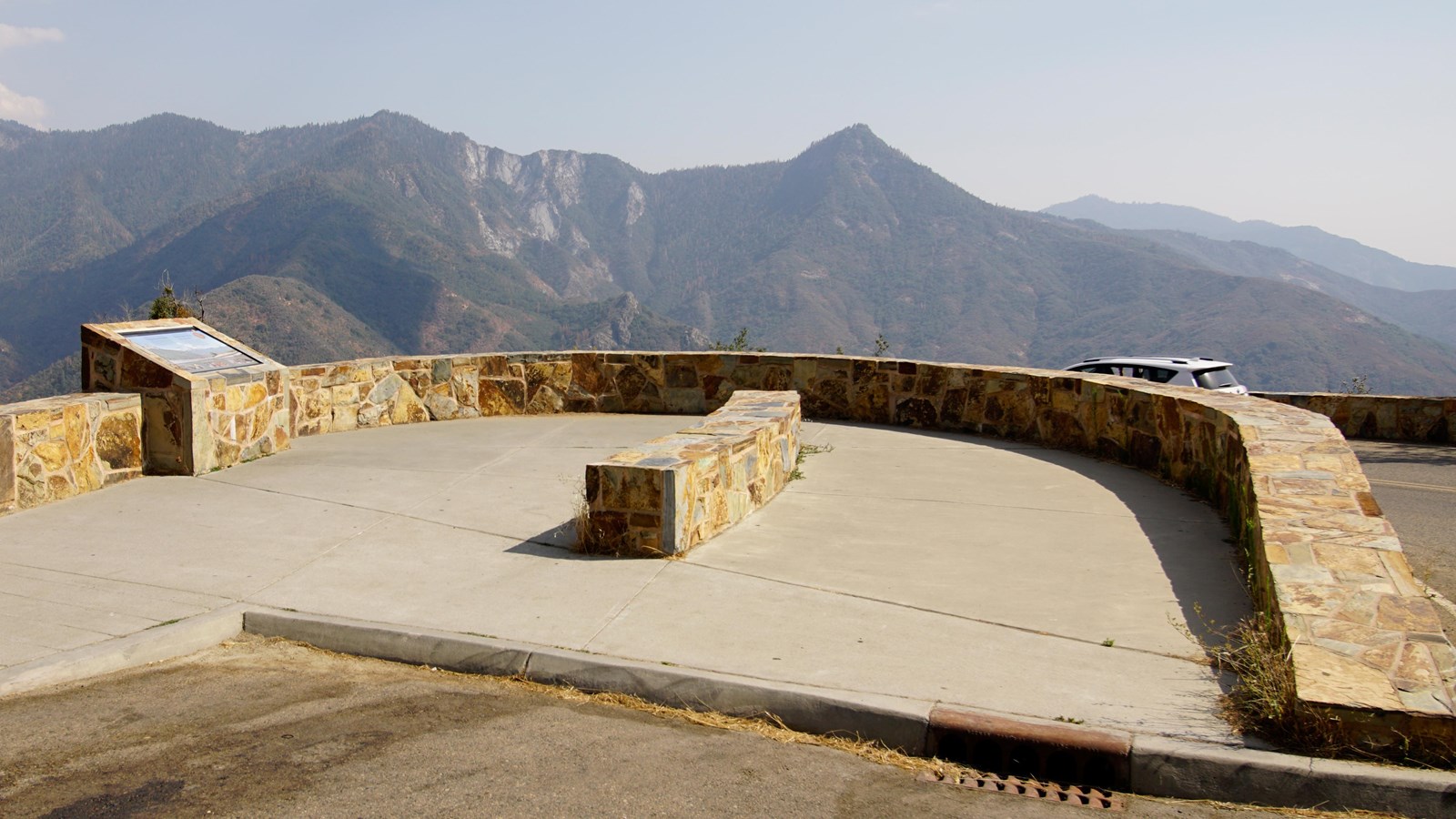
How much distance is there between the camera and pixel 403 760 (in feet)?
12.8

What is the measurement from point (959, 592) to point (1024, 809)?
2.26 meters

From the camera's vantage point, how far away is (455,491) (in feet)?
27.5

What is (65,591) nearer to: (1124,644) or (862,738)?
(862,738)

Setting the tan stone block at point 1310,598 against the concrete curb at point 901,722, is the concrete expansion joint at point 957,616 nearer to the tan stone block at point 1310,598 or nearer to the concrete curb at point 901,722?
the tan stone block at point 1310,598

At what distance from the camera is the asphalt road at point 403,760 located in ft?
11.7

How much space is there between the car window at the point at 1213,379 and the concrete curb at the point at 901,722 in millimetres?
10655

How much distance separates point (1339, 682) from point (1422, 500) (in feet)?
21.4

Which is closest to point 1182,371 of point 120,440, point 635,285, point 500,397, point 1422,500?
point 1422,500

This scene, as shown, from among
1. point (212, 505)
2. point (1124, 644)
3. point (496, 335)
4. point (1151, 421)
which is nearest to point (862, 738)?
point (1124, 644)

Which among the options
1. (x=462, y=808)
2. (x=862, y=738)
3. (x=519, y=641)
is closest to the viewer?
(x=462, y=808)

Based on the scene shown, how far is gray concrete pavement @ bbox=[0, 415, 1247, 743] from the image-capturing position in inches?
191

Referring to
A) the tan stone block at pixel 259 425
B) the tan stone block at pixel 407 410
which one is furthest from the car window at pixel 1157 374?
the tan stone block at pixel 259 425

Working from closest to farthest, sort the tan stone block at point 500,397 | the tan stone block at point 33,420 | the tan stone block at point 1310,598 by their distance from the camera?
the tan stone block at point 1310,598, the tan stone block at point 33,420, the tan stone block at point 500,397

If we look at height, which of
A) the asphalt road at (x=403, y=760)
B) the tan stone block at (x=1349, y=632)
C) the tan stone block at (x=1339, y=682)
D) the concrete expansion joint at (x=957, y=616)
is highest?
the tan stone block at (x=1349, y=632)
